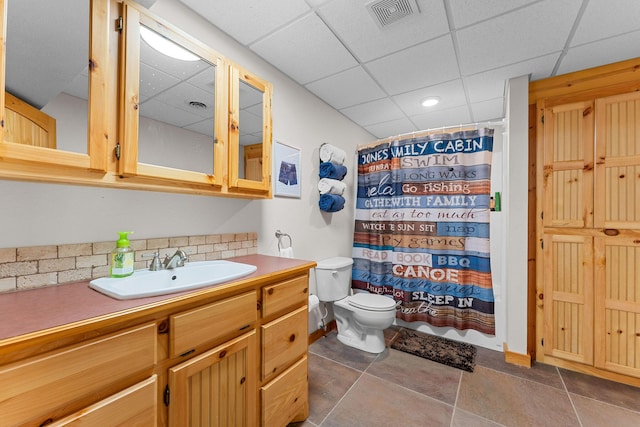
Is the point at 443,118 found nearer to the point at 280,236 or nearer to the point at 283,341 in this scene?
the point at 280,236

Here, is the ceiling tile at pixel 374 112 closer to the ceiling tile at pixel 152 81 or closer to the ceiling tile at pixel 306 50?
the ceiling tile at pixel 306 50

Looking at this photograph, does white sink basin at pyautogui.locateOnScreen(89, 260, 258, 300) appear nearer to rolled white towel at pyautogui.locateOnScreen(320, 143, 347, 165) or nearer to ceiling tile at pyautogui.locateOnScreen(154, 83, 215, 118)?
ceiling tile at pyautogui.locateOnScreen(154, 83, 215, 118)

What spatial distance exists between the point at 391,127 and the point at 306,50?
1.76 m

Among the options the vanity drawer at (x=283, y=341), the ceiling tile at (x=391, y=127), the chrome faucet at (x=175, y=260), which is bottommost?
the vanity drawer at (x=283, y=341)

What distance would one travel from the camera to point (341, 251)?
289 cm

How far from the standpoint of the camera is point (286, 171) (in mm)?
2127

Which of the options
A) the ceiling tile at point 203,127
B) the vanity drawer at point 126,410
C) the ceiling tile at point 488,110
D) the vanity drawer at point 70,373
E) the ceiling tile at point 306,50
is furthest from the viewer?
the ceiling tile at point 488,110

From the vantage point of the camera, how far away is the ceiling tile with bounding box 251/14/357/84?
1645mm

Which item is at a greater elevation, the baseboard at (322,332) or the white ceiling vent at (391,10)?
the white ceiling vent at (391,10)

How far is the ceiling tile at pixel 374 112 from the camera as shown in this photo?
264 cm

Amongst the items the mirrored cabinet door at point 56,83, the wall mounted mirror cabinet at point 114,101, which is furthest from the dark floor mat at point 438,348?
the mirrored cabinet door at point 56,83

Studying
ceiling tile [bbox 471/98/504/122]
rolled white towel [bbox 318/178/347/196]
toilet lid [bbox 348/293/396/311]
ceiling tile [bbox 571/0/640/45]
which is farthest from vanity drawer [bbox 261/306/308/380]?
ceiling tile [bbox 471/98/504/122]

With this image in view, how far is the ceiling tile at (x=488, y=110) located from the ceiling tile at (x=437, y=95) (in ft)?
0.71

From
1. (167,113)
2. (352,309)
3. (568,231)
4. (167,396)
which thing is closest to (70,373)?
(167,396)
